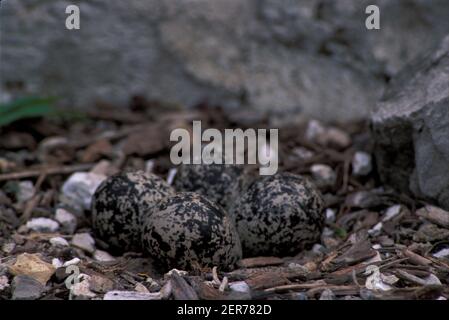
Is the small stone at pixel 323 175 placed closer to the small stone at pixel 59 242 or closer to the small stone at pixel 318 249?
the small stone at pixel 318 249

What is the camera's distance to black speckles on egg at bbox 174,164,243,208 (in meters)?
3.60

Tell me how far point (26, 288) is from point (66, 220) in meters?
0.92

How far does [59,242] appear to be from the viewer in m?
3.44

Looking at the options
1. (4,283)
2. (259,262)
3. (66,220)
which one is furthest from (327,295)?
(66,220)

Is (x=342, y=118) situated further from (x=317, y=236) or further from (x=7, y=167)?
(x=7, y=167)

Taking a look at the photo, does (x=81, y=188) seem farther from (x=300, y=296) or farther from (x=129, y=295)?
(x=300, y=296)

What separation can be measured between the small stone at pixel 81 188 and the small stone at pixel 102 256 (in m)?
0.45

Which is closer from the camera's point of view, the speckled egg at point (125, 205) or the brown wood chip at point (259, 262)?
the brown wood chip at point (259, 262)

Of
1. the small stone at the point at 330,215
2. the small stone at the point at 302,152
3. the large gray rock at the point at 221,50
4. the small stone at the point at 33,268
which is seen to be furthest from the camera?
the large gray rock at the point at 221,50

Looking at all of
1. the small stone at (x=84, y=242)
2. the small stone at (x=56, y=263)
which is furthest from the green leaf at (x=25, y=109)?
the small stone at (x=56, y=263)

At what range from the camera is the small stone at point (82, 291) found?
2.77 meters

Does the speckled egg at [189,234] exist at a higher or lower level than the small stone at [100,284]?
higher
